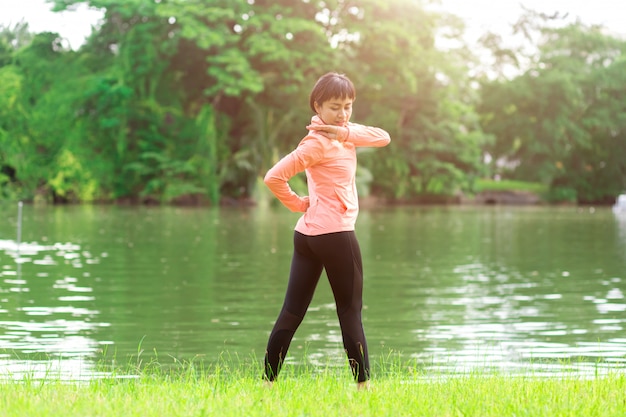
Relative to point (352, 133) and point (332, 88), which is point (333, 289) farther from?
point (332, 88)

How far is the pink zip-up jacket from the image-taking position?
6.24 meters

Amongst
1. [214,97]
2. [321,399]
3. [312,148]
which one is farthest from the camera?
[214,97]

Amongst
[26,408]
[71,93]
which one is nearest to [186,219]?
[71,93]

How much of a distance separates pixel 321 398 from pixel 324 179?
1.19 m

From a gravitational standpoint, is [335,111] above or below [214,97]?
below

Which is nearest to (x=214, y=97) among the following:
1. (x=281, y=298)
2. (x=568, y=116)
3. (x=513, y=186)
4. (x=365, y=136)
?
(x=513, y=186)

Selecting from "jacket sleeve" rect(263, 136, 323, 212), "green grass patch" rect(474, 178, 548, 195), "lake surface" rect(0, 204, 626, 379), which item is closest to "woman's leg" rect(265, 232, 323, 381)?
"jacket sleeve" rect(263, 136, 323, 212)

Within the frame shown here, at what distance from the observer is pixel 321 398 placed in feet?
19.6

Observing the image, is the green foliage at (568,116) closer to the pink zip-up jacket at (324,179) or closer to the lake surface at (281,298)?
the lake surface at (281,298)

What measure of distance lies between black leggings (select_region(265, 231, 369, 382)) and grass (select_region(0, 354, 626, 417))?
0.19 m

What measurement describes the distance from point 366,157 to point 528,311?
44889mm

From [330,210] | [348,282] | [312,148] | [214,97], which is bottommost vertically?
[348,282]

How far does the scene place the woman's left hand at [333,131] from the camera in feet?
20.6

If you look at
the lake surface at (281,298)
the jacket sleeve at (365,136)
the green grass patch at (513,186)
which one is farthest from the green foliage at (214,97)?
the jacket sleeve at (365,136)
